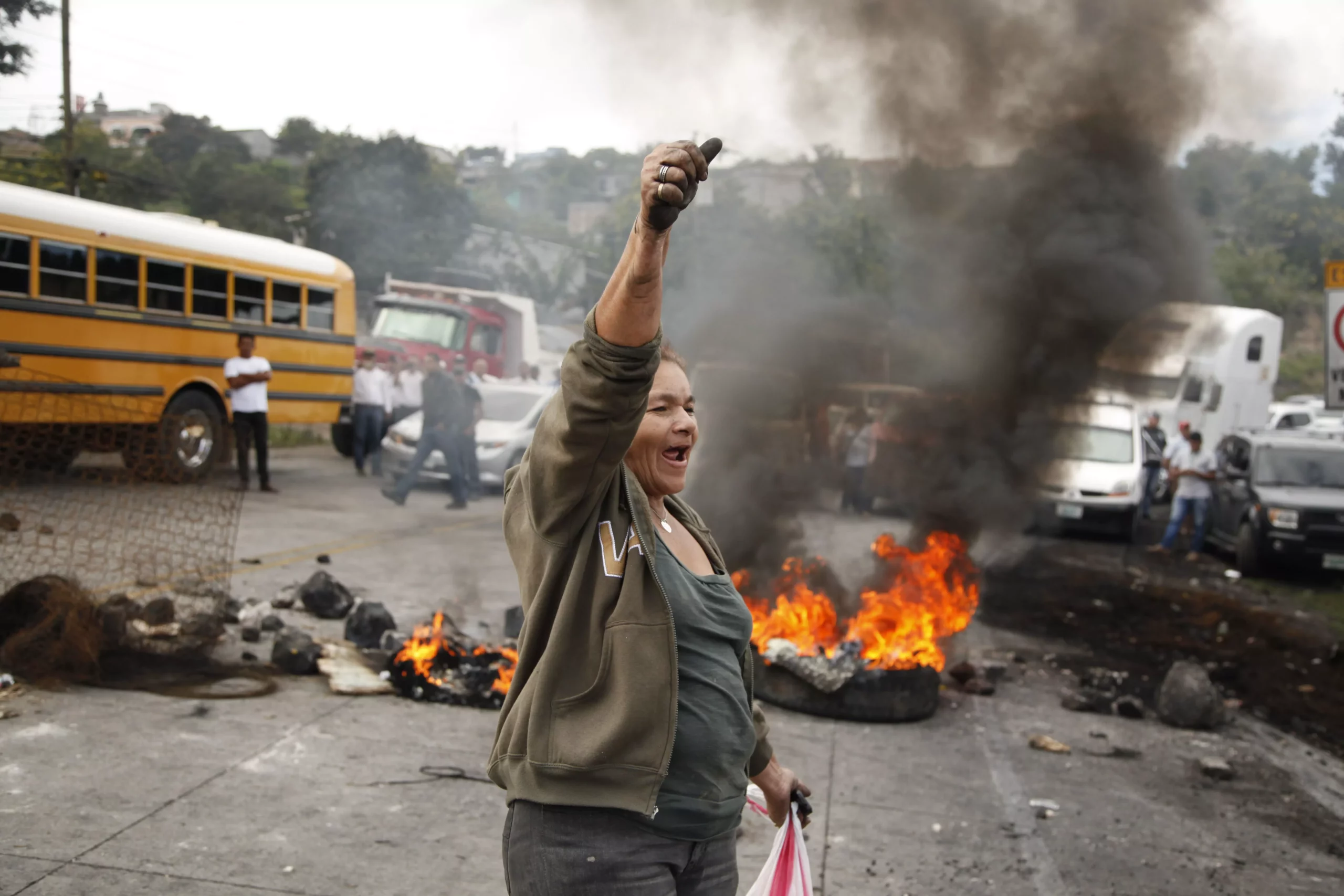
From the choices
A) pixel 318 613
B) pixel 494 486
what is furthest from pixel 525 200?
pixel 318 613

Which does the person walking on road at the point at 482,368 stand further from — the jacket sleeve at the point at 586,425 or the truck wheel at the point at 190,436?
the jacket sleeve at the point at 586,425

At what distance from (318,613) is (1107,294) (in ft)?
22.1

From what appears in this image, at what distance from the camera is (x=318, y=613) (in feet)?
22.3

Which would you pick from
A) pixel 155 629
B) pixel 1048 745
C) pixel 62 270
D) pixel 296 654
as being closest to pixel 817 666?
pixel 1048 745

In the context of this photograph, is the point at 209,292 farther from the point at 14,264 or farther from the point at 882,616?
the point at 882,616

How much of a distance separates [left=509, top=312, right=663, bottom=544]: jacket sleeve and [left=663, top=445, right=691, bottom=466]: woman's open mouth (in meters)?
0.28

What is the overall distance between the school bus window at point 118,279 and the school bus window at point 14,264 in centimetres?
79

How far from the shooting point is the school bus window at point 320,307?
46.9ft

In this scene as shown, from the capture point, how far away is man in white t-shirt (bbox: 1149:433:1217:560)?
519 inches

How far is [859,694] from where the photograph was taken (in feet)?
18.6

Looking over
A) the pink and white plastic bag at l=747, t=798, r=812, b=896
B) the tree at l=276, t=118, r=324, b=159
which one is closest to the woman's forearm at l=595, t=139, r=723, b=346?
the pink and white plastic bag at l=747, t=798, r=812, b=896

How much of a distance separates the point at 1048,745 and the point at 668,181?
191 inches

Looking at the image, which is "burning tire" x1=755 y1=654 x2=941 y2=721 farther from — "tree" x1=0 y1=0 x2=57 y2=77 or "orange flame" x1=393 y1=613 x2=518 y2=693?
"tree" x1=0 y1=0 x2=57 y2=77

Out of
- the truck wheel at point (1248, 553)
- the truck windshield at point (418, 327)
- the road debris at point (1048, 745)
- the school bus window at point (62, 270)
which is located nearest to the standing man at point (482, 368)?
the truck windshield at point (418, 327)
